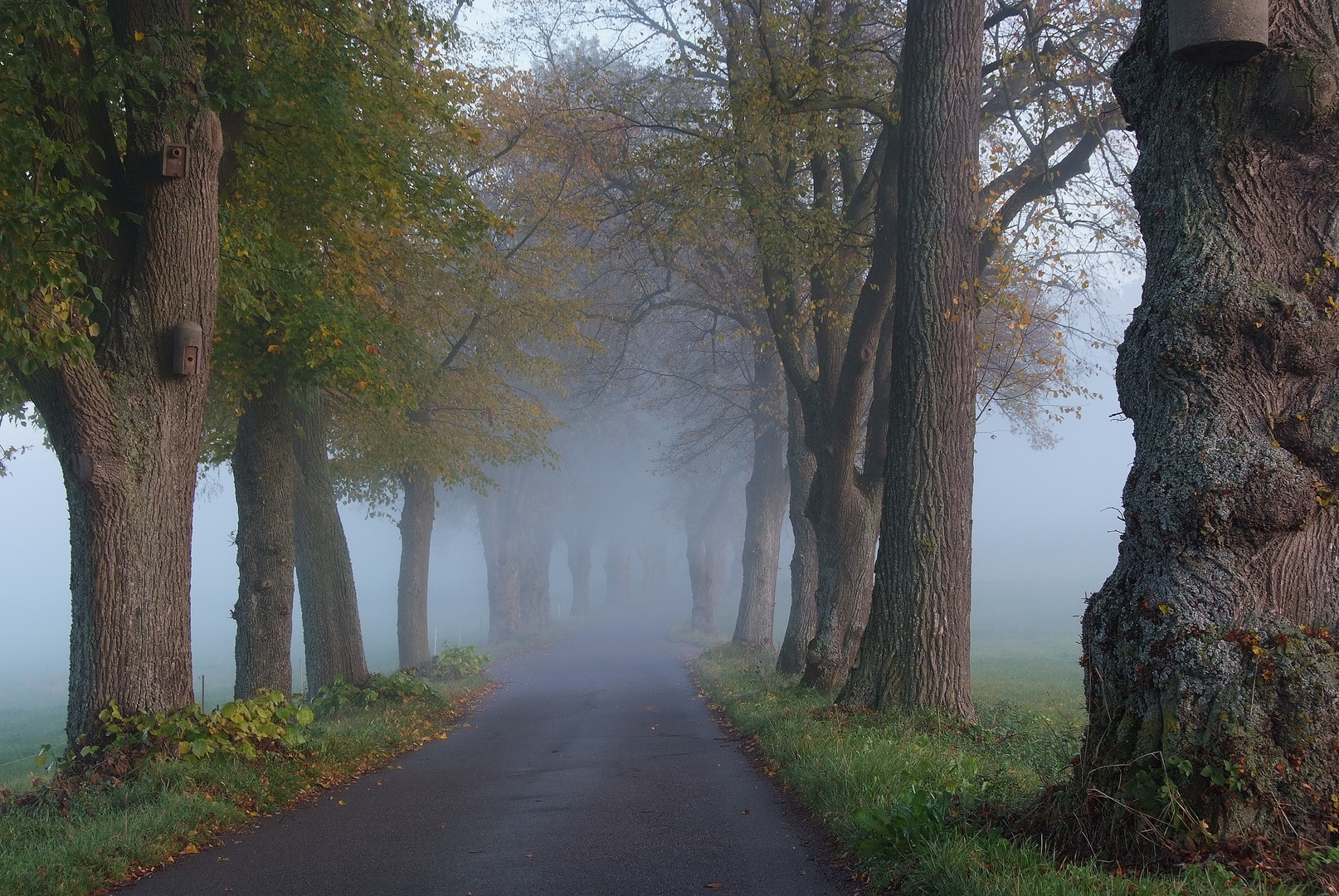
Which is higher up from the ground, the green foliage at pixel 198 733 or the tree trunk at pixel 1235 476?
the tree trunk at pixel 1235 476

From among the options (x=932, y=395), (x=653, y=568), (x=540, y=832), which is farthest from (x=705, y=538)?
(x=540, y=832)

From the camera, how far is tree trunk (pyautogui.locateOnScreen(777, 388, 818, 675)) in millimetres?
17297

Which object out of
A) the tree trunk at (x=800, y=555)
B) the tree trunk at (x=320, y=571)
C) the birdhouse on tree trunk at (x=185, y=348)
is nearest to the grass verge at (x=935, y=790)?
the tree trunk at (x=800, y=555)

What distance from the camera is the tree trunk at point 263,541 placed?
12469mm

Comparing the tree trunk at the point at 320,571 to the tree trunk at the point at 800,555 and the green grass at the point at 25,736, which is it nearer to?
the green grass at the point at 25,736

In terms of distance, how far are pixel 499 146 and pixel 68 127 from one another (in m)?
12.0

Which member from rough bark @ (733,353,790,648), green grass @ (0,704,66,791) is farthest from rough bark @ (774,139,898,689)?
rough bark @ (733,353,790,648)

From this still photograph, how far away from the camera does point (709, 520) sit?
42219mm

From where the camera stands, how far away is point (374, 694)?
13.7m

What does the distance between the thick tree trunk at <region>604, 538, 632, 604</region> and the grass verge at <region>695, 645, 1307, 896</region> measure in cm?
4350

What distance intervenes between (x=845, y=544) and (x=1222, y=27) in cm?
1044

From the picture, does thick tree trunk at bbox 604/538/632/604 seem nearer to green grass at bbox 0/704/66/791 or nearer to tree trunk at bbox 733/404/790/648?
tree trunk at bbox 733/404/790/648

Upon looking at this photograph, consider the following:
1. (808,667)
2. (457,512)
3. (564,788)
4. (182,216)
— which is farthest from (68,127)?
(457,512)

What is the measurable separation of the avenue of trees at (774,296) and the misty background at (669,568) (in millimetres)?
837
